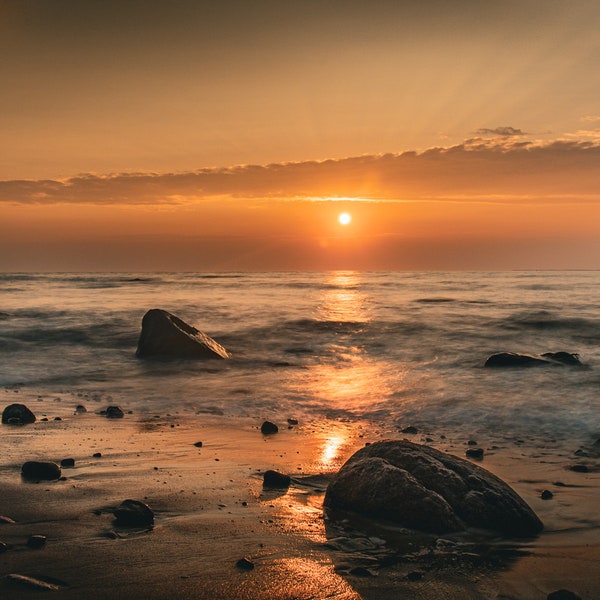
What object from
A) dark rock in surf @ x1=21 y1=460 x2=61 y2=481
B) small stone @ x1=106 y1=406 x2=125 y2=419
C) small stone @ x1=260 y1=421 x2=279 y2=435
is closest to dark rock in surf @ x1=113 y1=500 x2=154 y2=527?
dark rock in surf @ x1=21 y1=460 x2=61 y2=481

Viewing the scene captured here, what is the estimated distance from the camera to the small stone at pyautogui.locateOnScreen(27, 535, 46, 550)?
4.38 metres

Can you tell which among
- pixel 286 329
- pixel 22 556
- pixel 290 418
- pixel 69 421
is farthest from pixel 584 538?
pixel 286 329

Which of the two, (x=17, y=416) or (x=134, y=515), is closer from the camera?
(x=134, y=515)

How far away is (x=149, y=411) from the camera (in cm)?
1087

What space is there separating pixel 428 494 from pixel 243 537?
66.3 inches

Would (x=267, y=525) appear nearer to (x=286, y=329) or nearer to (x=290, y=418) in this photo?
(x=290, y=418)

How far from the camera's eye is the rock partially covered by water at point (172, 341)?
→ 1644 cm

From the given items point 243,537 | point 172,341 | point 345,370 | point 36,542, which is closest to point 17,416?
point 36,542

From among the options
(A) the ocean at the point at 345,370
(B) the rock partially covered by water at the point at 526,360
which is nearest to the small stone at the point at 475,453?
(A) the ocean at the point at 345,370

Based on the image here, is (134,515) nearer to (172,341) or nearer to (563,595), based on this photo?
(563,595)

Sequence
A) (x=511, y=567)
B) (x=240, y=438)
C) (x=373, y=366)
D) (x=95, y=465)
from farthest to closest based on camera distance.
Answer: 1. (x=373, y=366)
2. (x=240, y=438)
3. (x=95, y=465)
4. (x=511, y=567)

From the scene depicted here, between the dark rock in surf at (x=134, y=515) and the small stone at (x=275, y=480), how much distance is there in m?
1.47

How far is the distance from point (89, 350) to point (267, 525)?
15426 mm

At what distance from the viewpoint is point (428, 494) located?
5.37 meters
